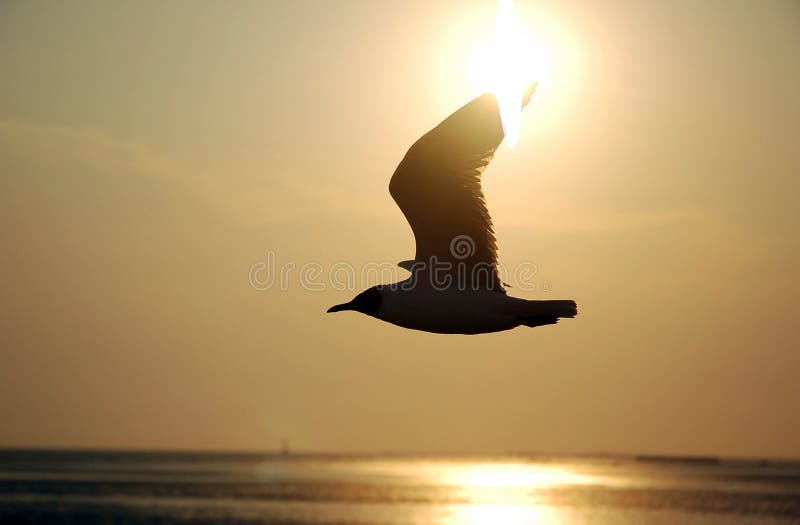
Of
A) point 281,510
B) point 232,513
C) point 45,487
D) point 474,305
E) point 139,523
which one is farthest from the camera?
point 45,487

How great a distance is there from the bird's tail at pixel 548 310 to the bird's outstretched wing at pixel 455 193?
0.51 meters

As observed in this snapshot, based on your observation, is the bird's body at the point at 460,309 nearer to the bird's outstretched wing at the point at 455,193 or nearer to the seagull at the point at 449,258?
the seagull at the point at 449,258

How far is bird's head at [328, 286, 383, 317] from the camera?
14.5 m

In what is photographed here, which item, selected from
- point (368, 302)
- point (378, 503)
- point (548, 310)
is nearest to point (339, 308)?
point (368, 302)

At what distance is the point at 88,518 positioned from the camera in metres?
54.2

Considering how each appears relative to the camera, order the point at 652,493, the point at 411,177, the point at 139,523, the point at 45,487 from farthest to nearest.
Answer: the point at 652,493
the point at 45,487
the point at 139,523
the point at 411,177

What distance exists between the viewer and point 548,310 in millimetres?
14305

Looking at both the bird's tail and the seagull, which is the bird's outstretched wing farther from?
the bird's tail

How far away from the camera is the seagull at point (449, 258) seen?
1335 centimetres

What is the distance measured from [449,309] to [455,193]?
1.67 meters

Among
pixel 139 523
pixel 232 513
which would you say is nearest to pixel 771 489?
pixel 232 513

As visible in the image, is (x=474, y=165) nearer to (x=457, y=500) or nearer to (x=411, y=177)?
(x=411, y=177)

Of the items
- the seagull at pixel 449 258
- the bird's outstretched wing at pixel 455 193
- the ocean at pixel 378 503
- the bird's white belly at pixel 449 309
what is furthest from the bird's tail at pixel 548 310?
the ocean at pixel 378 503

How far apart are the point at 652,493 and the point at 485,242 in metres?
85.3
